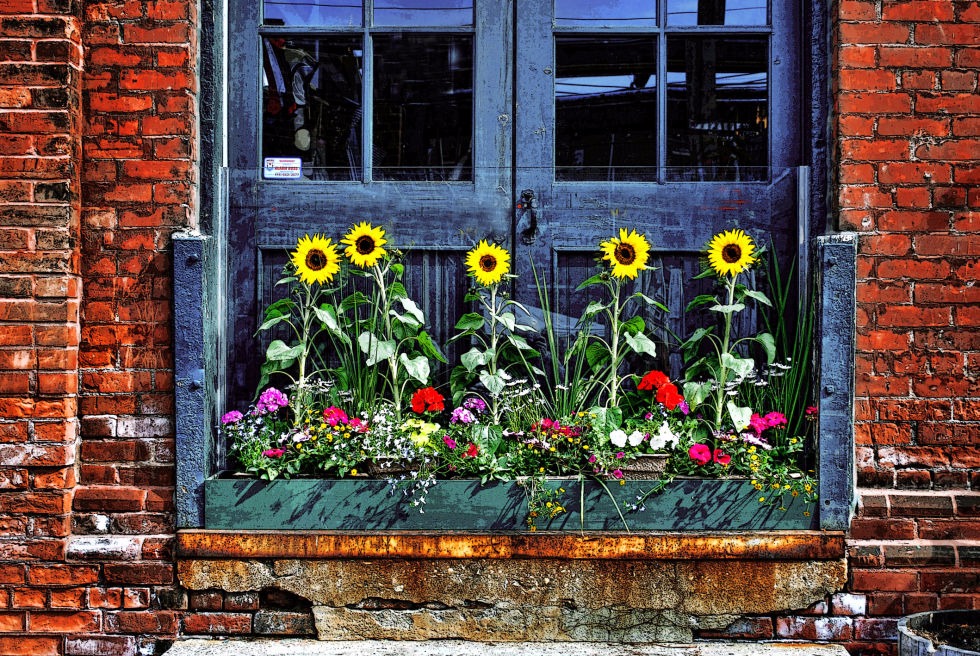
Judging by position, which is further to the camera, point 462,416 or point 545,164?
point 545,164

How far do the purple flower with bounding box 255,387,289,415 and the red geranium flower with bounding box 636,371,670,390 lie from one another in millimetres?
1402

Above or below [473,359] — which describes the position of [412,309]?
above

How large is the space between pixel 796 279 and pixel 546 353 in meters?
1.07

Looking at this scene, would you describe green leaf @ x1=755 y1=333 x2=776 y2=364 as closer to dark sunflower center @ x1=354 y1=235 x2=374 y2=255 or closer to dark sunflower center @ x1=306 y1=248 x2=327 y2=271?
dark sunflower center @ x1=354 y1=235 x2=374 y2=255

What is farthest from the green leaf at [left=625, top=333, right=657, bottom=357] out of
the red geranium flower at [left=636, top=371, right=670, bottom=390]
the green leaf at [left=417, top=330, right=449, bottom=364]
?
the green leaf at [left=417, top=330, right=449, bottom=364]

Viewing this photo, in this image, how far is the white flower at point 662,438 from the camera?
2.91 meters

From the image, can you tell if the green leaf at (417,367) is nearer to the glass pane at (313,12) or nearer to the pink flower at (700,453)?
the pink flower at (700,453)

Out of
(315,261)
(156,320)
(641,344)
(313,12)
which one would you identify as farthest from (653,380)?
(313,12)

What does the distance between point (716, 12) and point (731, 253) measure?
3.44 feet

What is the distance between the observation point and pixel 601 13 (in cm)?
325

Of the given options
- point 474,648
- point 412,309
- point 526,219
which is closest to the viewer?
point 474,648

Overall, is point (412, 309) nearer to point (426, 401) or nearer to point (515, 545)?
point (426, 401)

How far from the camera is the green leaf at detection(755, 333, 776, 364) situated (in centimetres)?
304

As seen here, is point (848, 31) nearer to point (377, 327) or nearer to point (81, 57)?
point (377, 327)
